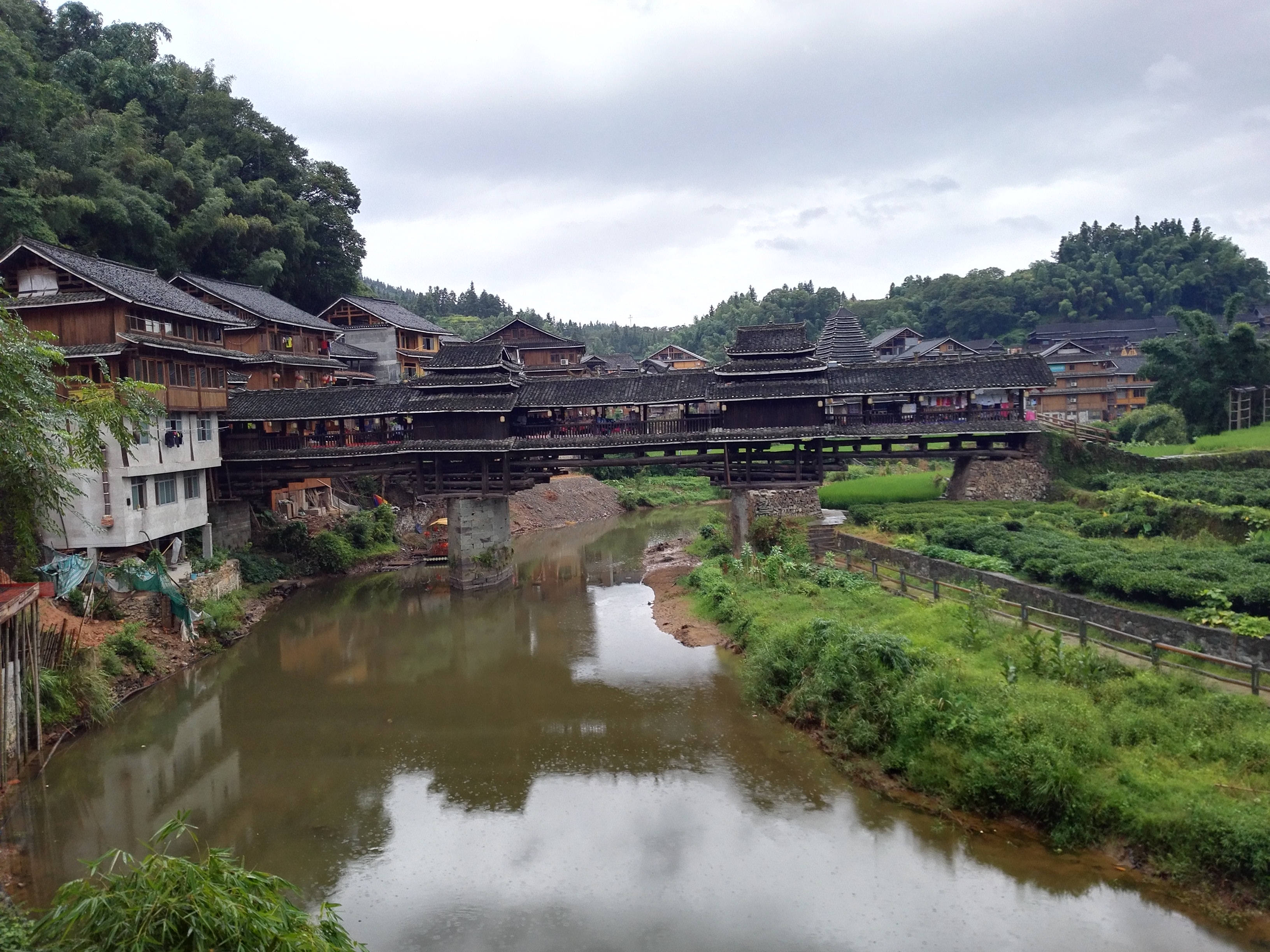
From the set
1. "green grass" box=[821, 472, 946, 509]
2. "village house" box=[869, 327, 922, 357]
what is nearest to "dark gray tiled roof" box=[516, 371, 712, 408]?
"green grass" box=[821, 472, 946, 509]

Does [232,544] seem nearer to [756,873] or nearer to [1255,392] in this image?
[756,873]

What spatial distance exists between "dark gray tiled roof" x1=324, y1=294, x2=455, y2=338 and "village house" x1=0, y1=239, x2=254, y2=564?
24.6 meters

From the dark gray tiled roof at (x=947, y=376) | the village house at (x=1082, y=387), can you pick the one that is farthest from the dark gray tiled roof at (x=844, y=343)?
the dark gray tiled roof at (x=947, y=376)

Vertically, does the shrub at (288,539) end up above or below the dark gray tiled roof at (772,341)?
below

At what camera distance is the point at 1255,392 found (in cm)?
3969

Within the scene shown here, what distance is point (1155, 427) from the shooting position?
42.8m

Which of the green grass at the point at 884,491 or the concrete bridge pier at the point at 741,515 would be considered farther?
the green grass at the point at 884,491

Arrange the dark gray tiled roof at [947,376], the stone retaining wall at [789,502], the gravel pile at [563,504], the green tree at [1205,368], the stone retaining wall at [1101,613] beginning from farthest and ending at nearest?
1. the gravel pile at [563,504]
2. the green tree at [1205,368]
3. the stone retaining wall at [789,502]
4. the dark gray tiled roof at [947,376]
5. the stone retaining wall at [1101,613]

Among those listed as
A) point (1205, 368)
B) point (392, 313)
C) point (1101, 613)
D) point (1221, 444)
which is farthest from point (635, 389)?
point (1205, 368)

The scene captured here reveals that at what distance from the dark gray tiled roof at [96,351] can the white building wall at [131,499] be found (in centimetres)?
233

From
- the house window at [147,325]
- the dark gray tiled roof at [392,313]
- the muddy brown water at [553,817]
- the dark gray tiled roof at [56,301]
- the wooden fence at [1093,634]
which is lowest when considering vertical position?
the muddy brown water at [553,817]

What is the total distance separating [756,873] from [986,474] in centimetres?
2584

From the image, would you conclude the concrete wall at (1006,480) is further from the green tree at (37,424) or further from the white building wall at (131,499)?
the green tree at (37,424)

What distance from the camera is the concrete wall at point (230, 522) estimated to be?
31109 millimetres
